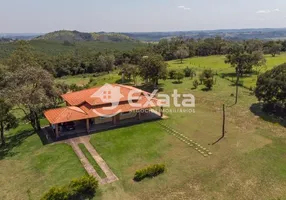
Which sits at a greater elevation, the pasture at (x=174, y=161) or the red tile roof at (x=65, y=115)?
the red tile roof at (x=65, y=115)

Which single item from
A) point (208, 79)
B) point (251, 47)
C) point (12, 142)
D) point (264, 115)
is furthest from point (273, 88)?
point (251, 47)

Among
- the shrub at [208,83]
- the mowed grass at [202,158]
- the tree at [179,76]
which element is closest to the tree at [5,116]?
the mowed grass at [202,158]

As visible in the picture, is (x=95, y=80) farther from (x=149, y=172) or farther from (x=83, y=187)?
(x=83, y=187)

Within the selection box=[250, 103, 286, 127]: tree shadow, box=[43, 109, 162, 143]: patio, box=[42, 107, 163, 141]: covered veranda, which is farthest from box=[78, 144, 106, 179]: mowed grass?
box=[250, 103, 286, 127]: tree shadow

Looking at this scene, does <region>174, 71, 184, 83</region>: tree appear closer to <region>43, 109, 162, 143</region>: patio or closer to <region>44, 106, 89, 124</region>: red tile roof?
<region>43, 109, 162, 143</region>: patio

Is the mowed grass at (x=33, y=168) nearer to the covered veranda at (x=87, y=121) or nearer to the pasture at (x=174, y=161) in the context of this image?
the pasture at (x=174, y=161)

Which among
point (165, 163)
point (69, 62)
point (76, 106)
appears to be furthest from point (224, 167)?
point (69, 62)
